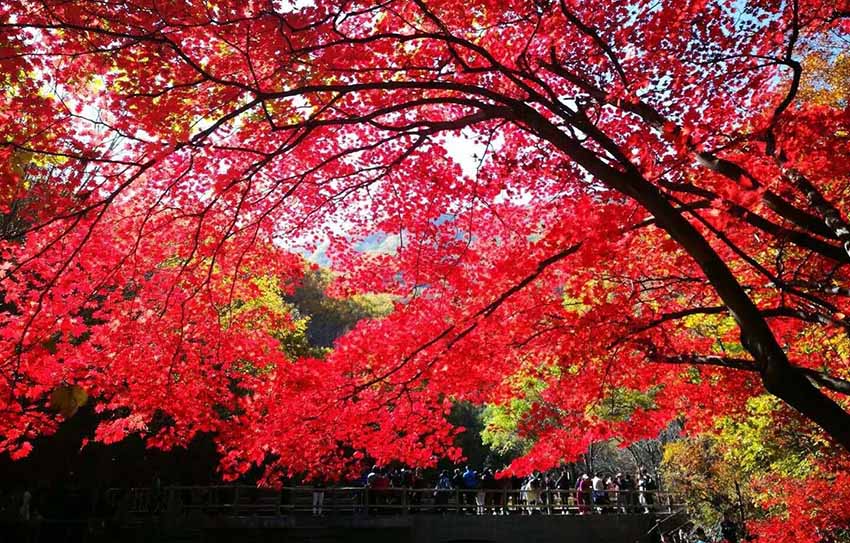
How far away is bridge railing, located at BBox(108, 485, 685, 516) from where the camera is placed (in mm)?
15242

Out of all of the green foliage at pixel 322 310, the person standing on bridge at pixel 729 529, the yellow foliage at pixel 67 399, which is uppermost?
the green foliage at pixel 322 310

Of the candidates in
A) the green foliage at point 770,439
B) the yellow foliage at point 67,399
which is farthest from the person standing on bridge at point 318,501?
the yellow foliage at point 67,399

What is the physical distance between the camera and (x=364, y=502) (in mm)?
16297

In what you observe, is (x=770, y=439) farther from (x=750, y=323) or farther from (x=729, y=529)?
(x=750, y=323)

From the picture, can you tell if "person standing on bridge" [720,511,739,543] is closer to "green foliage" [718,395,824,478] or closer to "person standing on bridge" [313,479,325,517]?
"green foliage" [718,395,824,478]

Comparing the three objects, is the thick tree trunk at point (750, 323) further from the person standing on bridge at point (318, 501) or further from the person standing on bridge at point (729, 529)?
the person standing on bridge at point (318, 501)

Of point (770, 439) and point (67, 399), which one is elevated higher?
point (770, 439)

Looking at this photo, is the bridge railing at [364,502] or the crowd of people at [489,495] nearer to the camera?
the bridge railing at [364,502]

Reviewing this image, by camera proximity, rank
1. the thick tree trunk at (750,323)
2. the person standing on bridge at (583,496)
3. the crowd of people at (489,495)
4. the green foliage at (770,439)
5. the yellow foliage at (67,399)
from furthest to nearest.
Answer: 1. the person standing on bridge at (583,496)
2. the crowd of people at (489,495)
3. the green foliage at (770,439)
4. the thick tree trunk at (750,323)
5. the yellow foliage at (67,399)

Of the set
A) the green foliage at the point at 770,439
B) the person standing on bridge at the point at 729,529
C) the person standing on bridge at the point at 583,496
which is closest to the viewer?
the green foliage at the point at 770,439

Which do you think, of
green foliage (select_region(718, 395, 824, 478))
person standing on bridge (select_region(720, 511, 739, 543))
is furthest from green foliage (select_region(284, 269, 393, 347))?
green foliage (select_region(718, 395, 824, 478))

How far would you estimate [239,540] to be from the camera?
15039 mm

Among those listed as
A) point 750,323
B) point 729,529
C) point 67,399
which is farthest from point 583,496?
point 67,399

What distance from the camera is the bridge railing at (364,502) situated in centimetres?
1524
